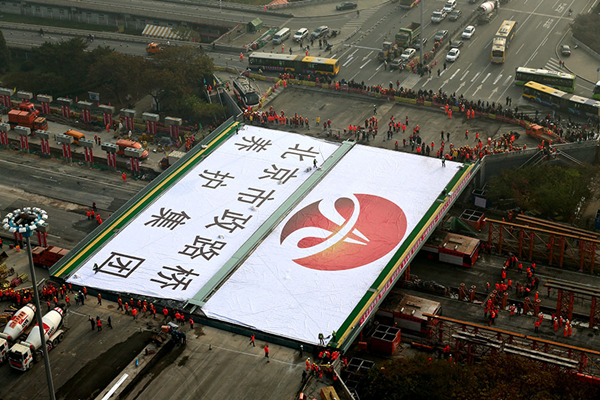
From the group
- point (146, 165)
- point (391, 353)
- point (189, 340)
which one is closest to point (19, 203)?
point (146, 165)

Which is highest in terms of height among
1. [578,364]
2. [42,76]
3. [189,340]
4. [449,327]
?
[42,76]

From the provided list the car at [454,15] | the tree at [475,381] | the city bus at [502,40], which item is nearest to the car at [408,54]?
the city bus at [502,40]

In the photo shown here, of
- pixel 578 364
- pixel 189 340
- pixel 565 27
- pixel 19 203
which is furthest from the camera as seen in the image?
pixel 565 27

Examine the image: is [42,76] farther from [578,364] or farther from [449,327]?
[578,364]

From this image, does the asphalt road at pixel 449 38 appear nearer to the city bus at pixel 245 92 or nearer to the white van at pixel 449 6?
the white van at pixel 449 6

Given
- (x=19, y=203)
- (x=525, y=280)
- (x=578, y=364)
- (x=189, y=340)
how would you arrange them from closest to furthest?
(x=578, y=364)
(x=189, y=340)
(x=525, y=280)
(x=19, y=203)

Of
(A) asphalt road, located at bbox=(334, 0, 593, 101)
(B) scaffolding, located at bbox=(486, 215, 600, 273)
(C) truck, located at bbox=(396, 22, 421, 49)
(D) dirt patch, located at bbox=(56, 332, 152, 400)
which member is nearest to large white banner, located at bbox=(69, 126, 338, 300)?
(D) dirt patch, located at bbox=(56, 332, 152, 400)

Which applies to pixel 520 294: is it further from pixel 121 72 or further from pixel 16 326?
pixel 121 72
